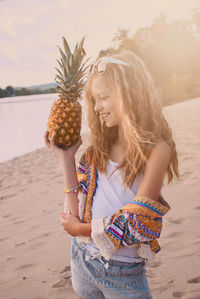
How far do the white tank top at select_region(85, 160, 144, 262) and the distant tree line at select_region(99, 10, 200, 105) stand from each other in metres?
36.9

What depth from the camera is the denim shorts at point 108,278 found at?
1798 millimetres

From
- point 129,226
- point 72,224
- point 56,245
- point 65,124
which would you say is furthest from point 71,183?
point 56,245

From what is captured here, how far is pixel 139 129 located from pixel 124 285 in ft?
2.82

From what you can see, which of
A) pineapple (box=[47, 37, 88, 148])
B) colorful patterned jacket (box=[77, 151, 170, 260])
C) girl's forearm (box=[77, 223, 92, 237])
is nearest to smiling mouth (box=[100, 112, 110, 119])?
pineapple (box=[47, 37, 88, 148])

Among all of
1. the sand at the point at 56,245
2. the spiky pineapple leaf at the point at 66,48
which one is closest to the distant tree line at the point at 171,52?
the sand at the point at 56,245

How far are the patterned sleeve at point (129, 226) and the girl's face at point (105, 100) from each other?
20.0 inches

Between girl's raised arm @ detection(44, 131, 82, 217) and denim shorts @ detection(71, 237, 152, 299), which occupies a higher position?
girl's raised arm @ detection(44, 131, 82, 217)

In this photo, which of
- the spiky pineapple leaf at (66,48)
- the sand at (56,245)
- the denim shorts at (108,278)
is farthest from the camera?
the sand at (56,245)

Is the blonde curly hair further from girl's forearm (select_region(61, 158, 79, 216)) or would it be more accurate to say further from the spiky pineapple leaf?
the spiky pineapple leaf

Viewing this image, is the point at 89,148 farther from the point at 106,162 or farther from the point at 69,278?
the point at 69,278

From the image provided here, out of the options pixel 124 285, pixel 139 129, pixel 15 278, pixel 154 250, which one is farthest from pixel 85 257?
pixel 15 278

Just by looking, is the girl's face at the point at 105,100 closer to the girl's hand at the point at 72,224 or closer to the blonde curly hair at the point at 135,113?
Result: the blonde curly hair at the point at 135,113

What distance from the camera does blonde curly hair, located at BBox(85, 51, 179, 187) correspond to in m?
1.83

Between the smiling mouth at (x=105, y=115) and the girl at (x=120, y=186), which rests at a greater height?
the smiling mouth at (x=105, y=115)
